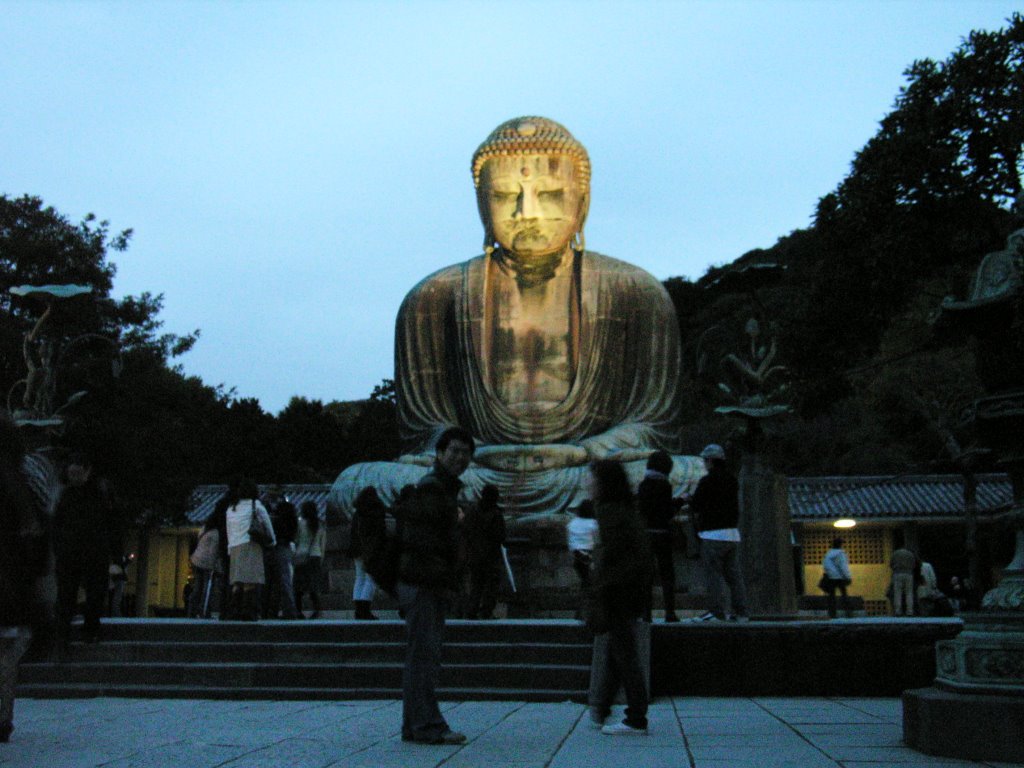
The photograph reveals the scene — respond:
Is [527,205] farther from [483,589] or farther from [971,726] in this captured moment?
[971,726]

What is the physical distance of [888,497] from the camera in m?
26.5

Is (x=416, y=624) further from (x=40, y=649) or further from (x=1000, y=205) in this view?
(x=1000, y=205)

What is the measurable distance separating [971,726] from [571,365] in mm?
8840

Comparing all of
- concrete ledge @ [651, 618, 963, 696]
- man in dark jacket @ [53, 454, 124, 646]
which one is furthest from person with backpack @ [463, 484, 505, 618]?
man in dark jacket @ [53, 454, 124, 646]

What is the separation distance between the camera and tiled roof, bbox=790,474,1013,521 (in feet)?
83.3

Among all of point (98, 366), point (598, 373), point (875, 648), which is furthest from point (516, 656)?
point (98, 366)

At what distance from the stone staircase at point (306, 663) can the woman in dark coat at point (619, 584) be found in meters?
1.47

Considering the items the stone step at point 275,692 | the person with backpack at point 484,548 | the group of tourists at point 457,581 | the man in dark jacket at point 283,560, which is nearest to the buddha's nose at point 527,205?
the man in dark jacket at point 283,560

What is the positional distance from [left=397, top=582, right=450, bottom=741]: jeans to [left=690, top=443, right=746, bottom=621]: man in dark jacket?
345 centimetres

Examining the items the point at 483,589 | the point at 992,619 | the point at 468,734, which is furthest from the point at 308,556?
the point at 992,619

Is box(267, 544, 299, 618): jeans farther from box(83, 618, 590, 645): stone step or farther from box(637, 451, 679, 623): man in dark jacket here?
box(637, 451, 679, 623): man in dark jacket

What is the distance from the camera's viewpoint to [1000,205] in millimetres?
14125

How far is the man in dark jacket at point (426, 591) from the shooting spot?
17.0 ft

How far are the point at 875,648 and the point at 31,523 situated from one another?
481 cm
